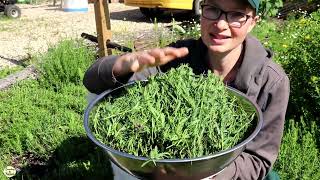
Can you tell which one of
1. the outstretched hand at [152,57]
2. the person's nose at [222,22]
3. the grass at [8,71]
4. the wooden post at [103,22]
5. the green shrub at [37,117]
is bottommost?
the grass at [8,71]

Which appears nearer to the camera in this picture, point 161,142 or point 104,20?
point 161,142

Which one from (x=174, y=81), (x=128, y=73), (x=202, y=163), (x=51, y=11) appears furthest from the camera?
(x=51, y=11)

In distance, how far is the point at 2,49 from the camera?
8.12 m

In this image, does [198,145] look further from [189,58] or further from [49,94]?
[49,94]

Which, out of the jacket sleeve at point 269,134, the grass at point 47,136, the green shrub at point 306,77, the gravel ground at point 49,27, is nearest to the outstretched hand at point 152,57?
the jacket sleeve at point 269,134

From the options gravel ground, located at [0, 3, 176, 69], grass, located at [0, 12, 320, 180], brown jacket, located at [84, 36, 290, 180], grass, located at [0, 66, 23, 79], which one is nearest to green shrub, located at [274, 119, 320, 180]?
grass, located at [0, 12, 320, 180]

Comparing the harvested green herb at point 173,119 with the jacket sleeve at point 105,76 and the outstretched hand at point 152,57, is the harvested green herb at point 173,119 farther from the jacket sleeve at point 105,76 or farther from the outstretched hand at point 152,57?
the jacket sleeve at point 105,76

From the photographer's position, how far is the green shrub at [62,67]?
5.23 metres

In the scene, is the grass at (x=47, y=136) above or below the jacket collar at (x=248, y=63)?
Result: below

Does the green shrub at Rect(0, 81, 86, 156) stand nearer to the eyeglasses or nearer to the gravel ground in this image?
the gravel ground

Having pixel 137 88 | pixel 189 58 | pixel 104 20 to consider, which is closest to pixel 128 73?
pixel 137 88

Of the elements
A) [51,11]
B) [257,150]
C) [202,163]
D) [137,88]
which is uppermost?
[137,88]

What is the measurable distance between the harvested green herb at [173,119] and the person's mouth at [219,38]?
0.30m

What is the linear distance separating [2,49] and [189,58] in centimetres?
672
